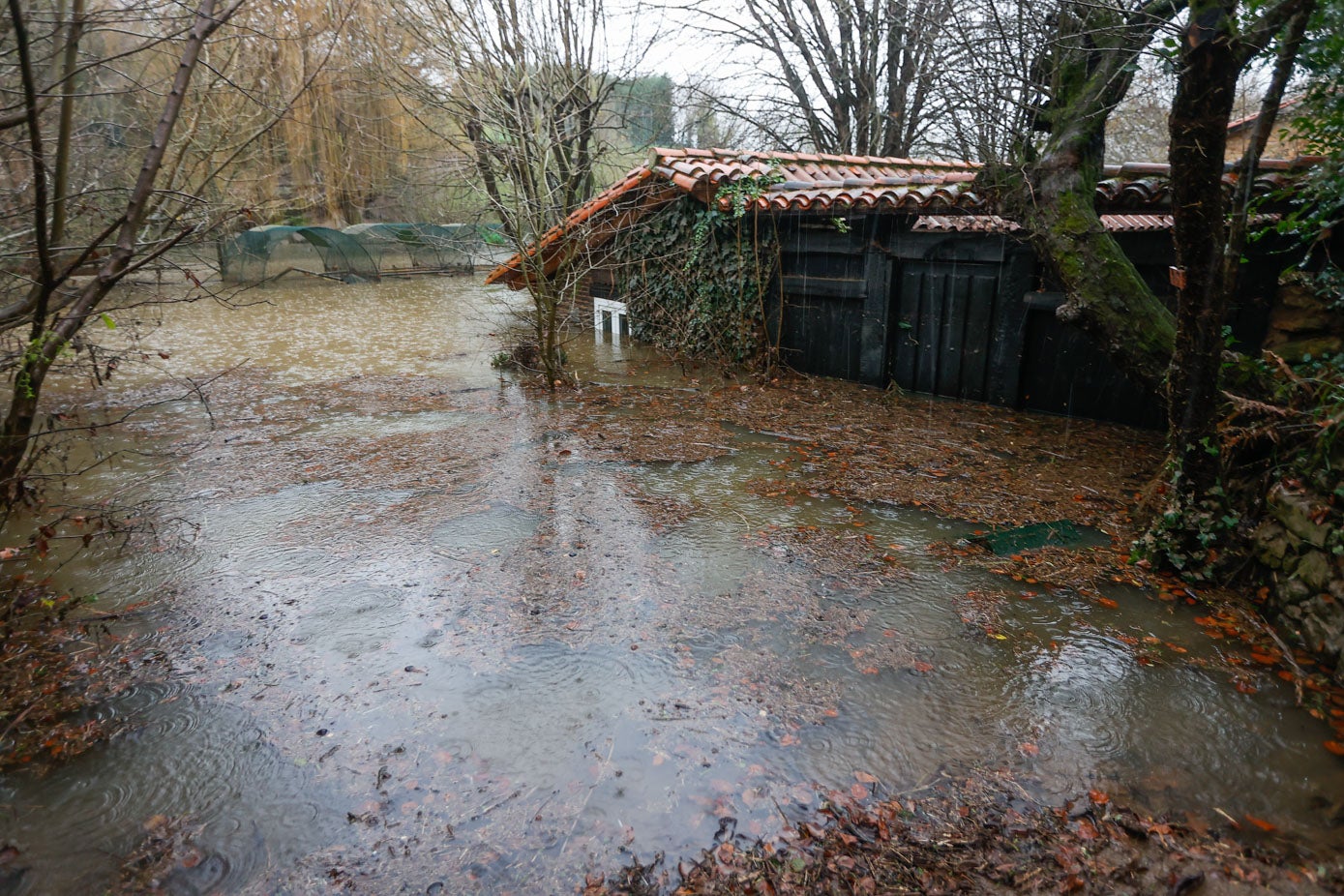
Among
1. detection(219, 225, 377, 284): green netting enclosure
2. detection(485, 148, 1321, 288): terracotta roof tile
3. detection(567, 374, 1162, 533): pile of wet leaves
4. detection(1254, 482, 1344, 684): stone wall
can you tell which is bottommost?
detection(567, 374, 1162, 533): pile of wet leaves

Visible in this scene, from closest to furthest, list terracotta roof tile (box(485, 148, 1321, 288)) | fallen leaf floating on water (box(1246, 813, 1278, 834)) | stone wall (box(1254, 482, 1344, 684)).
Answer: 1. fallen leaf floating on water (box(1246, 813, 1278, 834))
2. stone wall (box(1254, 482, 1344, 684))
3. terracotta roof tile (box(485, 148, 1321, 288))

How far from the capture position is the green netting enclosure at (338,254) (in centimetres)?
2105

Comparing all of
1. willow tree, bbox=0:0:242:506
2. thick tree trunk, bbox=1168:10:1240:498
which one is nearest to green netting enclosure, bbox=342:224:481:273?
willow tree, bbox=0:0:242:506

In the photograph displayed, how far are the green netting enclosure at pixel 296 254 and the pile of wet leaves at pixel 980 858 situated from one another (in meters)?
20.8

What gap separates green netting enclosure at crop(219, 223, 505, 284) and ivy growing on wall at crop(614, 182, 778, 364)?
32.3 feet

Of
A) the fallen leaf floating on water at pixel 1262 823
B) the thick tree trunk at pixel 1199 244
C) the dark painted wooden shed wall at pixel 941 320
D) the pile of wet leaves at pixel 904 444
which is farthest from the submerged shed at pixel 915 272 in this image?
the fallen leaf floating on water at pixel 1262 823

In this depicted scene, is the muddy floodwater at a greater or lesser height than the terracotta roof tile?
lesser

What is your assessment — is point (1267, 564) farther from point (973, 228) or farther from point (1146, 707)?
point (973, 228)

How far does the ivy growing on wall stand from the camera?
998 cm

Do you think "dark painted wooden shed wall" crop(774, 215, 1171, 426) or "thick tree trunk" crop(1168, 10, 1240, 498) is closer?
"thick tree trunk" crop(1168, 10, 1240, 498)

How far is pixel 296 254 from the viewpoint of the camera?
22.1 m

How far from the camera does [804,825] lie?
9.03 ft

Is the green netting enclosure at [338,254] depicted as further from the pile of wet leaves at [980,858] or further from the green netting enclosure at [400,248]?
the pile of wet leaves at [980,858]

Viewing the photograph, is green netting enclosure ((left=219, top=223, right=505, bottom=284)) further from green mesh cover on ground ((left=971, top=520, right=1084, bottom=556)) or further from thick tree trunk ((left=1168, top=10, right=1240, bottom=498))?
thick tree trunk ((left=1168, top=10, right=1240, bottom=498))
